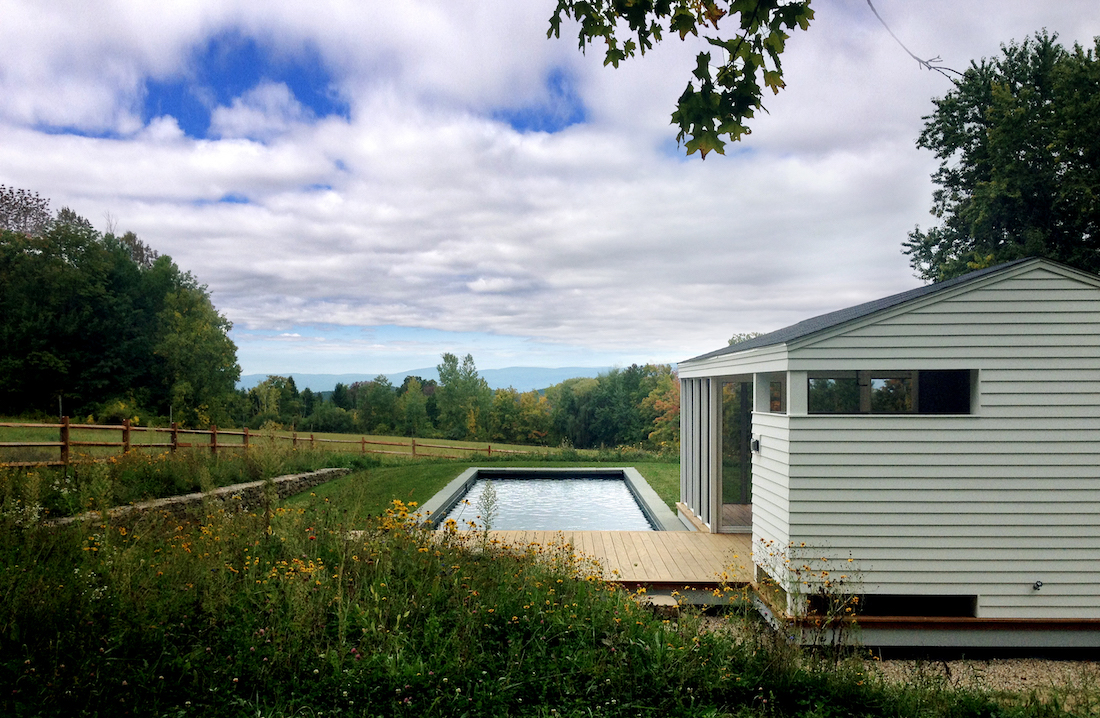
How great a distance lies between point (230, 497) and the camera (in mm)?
8578

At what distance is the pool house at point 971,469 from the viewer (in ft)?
18.1

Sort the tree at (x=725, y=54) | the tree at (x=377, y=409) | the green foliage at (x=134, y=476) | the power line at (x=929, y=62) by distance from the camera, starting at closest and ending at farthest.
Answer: the power line at (x=929, y=62) → the tree at (x=725, y=54) → the green foliage at (x=134, y=476) → the tree at (x=377, y=409)

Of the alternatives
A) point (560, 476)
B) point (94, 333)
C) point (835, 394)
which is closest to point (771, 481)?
point (835, 394)

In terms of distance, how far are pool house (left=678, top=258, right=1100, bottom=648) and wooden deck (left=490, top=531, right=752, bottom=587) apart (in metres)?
1.16

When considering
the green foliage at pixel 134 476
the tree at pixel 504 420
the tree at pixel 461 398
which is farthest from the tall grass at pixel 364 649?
the tree at pixel 461 398

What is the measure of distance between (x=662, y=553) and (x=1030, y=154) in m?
18.1

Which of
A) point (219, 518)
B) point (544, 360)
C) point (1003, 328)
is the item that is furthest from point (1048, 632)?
point (544, 360)

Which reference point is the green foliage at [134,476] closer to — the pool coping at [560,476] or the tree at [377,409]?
the pool coping at [560,476]

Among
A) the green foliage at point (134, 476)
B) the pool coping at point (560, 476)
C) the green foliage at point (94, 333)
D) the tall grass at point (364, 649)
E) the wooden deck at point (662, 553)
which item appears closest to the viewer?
the tall grass at point (364, 649)

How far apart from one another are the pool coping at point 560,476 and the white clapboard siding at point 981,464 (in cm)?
362

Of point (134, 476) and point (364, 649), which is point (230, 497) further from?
point (364, 649)

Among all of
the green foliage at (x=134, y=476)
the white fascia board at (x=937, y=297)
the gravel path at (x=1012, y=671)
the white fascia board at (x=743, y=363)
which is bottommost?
the gravel path at (x=1012, y=671)

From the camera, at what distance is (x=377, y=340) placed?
32.4 meters

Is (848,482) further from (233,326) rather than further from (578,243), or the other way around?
(233,326)
